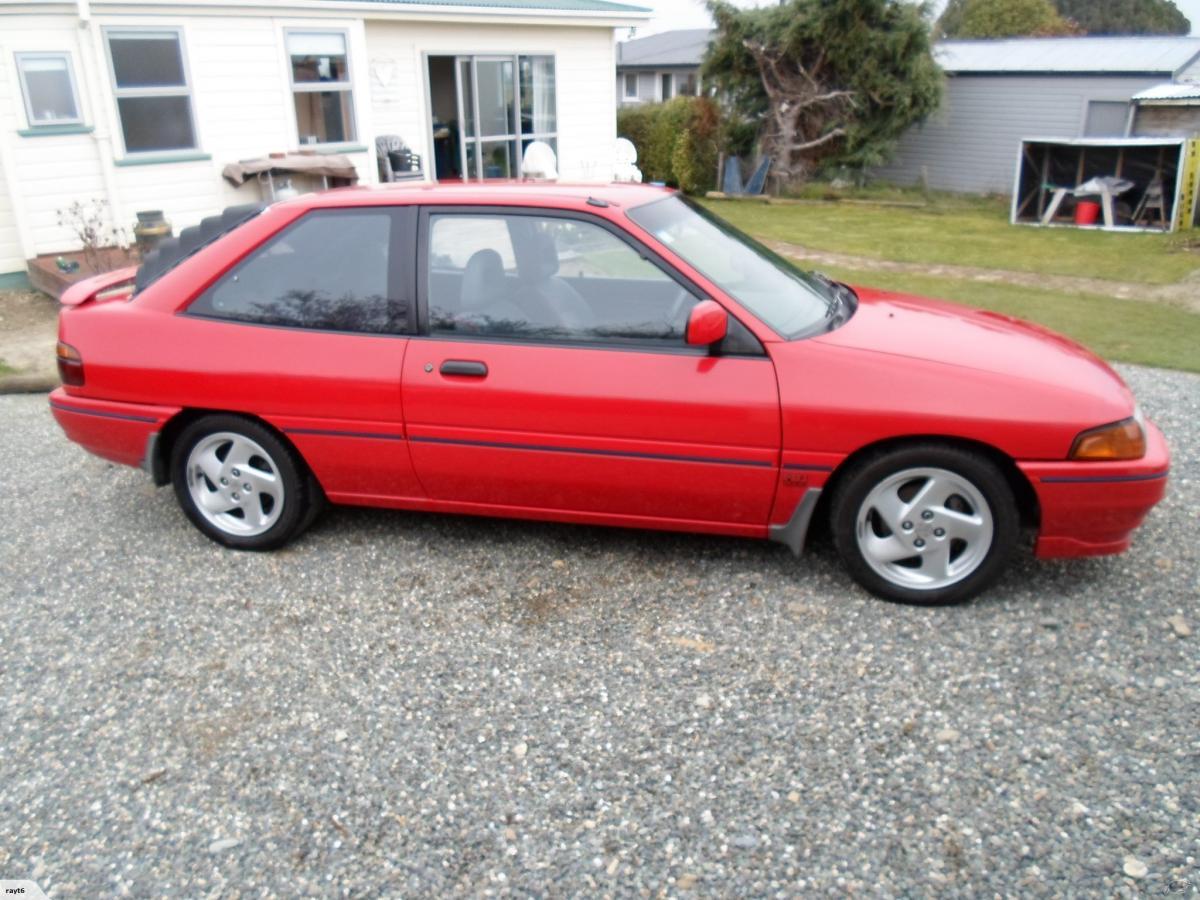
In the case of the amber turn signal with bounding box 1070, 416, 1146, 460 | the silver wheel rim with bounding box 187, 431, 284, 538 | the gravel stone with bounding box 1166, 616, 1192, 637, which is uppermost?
the amber turn signal with bounding box 1070, 416, 1146, 460

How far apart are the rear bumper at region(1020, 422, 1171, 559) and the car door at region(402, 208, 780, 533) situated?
1.02 metres

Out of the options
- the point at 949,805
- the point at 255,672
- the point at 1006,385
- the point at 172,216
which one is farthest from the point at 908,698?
the point at 172,216

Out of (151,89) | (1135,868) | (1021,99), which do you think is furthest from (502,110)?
(1135,868)

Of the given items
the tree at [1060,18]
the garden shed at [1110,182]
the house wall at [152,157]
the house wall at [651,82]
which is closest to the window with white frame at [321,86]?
the house wall at [152,157]

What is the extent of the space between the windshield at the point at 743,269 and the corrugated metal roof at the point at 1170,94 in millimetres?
16677

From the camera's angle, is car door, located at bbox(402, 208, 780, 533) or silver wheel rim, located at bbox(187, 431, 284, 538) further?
silver wheel rim, located at bbox(187, 431, 284, 538)

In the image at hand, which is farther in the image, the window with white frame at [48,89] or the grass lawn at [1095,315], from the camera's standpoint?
the window with white frame at [48,89]

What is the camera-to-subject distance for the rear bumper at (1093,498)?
3639 mm

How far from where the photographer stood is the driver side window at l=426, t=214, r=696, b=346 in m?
4.00

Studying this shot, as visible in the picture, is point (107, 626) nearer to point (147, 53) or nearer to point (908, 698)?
point (908, 698)

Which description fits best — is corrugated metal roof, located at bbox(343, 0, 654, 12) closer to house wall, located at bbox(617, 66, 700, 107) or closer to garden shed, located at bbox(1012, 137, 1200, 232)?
garden shed, located at bbox(1012, 137, 1200, 232)

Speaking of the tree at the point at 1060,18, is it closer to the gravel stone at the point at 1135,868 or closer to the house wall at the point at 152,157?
the house wall at the point at 152,157

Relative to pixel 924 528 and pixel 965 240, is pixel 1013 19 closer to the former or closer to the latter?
pixel 965 240

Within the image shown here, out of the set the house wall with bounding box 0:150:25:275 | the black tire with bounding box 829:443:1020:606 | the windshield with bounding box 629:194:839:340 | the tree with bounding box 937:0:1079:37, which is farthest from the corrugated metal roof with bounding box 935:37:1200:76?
the tree with bounding box 937:0:1079:37
